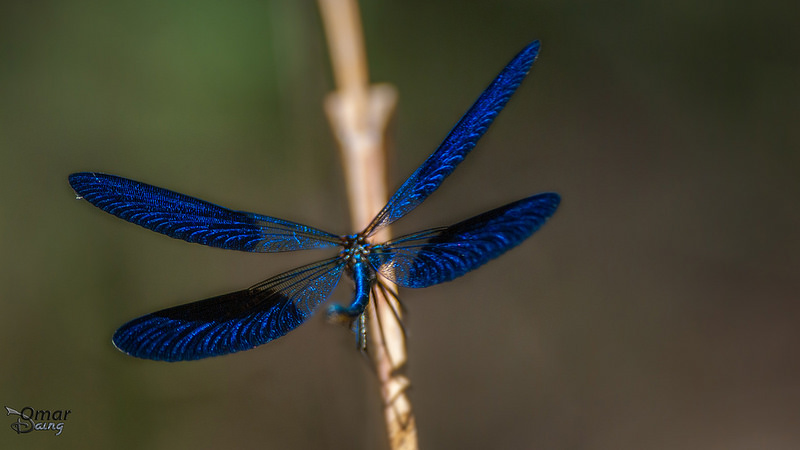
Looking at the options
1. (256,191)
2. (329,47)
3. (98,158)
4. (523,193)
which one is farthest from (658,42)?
(98,158)

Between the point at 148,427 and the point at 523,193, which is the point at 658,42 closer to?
the point at 523,193

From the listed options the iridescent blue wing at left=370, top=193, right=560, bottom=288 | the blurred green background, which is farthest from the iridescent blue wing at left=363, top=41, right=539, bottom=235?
the blurred green background

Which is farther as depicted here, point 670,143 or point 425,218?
point 670,143

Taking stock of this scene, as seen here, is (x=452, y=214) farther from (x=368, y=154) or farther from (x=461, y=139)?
(x=461, y=139)
